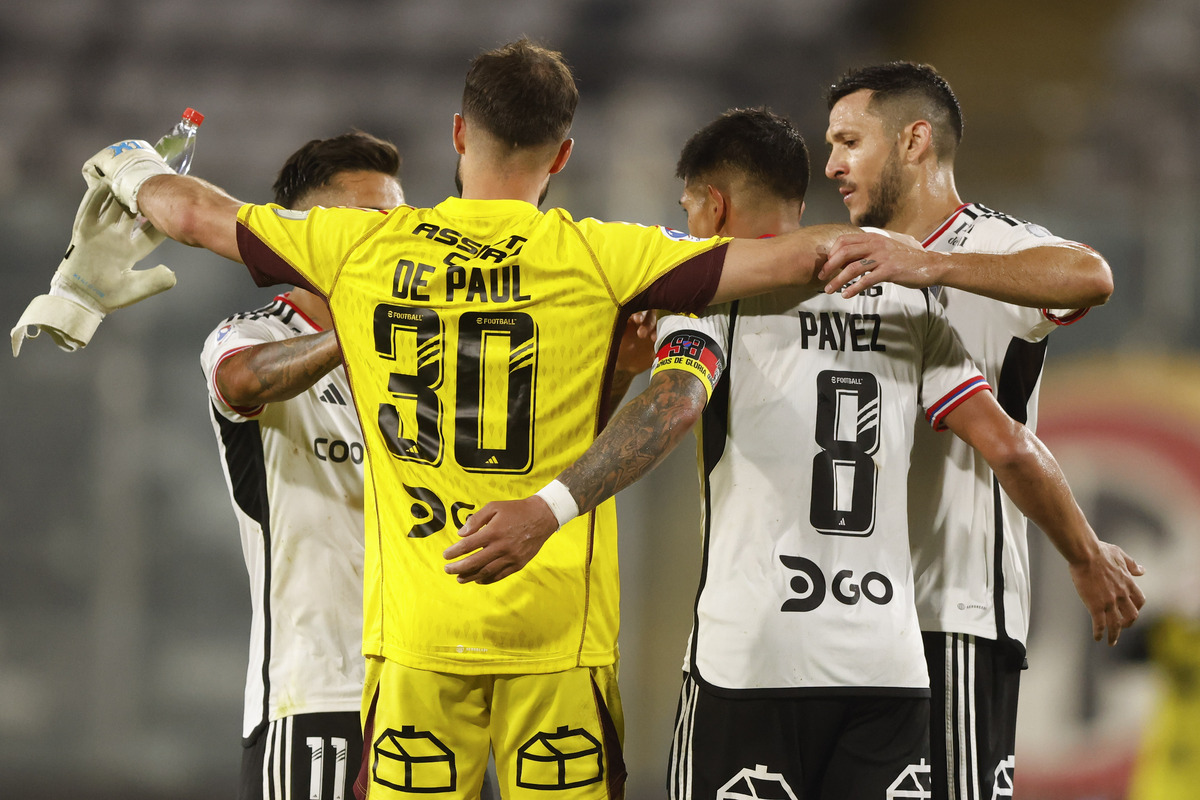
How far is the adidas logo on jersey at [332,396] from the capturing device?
9.23 ft

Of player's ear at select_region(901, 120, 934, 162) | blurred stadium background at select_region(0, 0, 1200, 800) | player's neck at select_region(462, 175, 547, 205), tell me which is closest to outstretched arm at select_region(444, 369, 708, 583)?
player's neck at select_region(462, 175, 547, 205)

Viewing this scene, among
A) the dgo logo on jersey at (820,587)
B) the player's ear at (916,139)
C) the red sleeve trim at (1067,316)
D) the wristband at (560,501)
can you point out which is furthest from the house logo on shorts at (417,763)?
the player's ear at (916,139)

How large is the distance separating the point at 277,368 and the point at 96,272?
20.2 inches

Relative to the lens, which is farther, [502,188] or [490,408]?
[502,188]

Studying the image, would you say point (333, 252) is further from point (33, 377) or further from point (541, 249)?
point (33, 377)

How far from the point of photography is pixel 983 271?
2.32 meters

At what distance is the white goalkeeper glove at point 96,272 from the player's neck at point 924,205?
6.42 feet

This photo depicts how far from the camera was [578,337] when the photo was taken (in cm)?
219

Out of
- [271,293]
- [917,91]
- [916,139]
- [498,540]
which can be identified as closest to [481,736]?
[498,540]

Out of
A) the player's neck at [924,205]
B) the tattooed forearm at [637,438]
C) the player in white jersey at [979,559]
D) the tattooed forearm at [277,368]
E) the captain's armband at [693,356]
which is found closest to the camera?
the tattooed forearm at [637,438]

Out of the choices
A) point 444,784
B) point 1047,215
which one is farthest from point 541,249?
point 1047,215

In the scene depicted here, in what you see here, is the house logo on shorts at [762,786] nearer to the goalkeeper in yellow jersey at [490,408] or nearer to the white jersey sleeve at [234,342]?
the goalkeeper in yellow jersey at [490,408]

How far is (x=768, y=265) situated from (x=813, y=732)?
101 centimetres

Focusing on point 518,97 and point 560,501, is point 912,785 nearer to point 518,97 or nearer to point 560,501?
point 560,501
